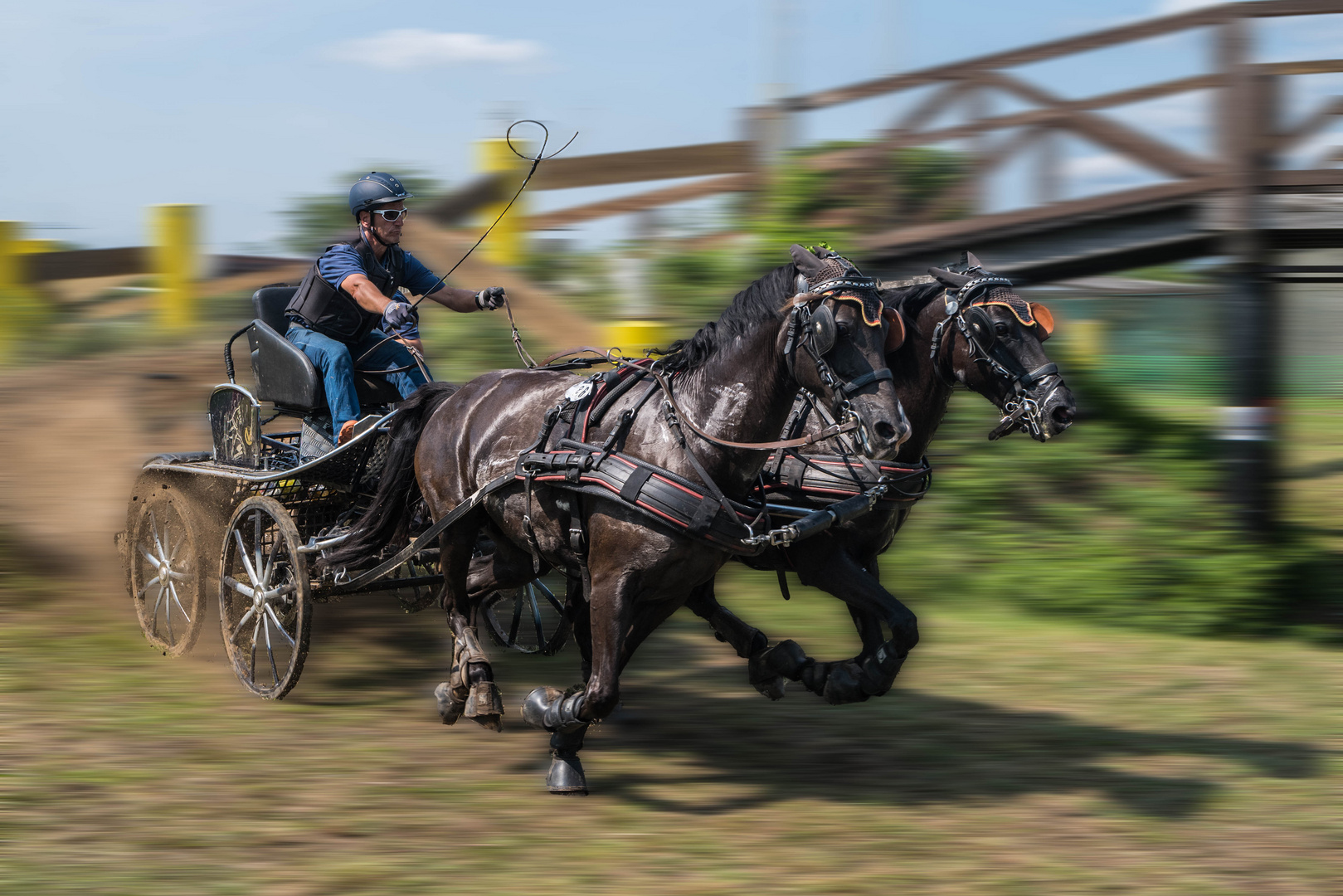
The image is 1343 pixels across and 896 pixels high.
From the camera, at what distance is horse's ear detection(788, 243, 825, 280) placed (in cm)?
471

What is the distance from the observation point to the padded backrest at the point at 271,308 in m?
6.96

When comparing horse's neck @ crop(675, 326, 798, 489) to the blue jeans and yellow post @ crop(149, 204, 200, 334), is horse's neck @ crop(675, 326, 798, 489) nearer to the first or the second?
the blue jeans

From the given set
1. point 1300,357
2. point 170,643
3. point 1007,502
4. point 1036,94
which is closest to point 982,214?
point 1036,94

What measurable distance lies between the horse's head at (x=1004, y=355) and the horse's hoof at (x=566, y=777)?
2289 mm

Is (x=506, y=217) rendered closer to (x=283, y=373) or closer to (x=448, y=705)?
(x=283, y=373)

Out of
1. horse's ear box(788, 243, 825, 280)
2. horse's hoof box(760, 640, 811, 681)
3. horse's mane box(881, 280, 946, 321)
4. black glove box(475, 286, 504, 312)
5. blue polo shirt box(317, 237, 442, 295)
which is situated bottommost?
horse's hoof box(760, 640, 811, 681)

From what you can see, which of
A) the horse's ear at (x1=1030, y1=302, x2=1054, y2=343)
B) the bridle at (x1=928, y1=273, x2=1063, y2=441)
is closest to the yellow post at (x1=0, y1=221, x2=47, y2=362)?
the bridle at (x1=928, y1=273, x2=1063, y2=441)

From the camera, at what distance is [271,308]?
6984 millimetres

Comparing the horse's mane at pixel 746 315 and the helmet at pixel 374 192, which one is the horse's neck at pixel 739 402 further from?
the helmet at pixel 374 192

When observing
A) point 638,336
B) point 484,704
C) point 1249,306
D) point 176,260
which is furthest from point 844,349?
point 176,260

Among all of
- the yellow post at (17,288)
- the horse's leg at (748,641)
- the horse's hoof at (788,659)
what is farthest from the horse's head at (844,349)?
the yellow post at (17,288)

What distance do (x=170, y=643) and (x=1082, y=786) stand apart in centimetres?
482

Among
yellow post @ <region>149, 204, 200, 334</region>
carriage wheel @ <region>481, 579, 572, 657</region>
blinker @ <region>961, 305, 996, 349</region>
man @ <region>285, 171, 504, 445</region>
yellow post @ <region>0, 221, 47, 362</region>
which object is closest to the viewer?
blinker @ <region>961, 305, 996, 349</region>

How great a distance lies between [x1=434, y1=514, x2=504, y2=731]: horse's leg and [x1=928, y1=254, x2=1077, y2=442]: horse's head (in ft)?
7.24
